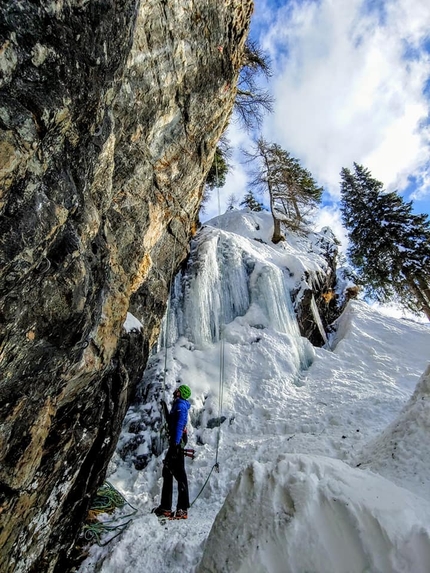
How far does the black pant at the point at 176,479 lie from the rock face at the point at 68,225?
3.34 ft

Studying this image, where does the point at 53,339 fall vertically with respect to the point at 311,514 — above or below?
above

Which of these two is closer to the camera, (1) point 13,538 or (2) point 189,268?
(1) point 13,538

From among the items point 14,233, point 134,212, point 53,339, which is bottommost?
point 53,339

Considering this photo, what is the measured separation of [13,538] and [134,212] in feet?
16.2

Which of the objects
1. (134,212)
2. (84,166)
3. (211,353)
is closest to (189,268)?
(211,353)

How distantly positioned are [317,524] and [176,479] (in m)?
2.88

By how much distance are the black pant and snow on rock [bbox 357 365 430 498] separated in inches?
105

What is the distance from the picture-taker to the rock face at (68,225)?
7.59ft

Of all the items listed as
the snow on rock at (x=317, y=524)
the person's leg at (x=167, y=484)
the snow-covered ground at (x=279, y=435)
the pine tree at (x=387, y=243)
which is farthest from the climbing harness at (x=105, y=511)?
the pine tree at (x=387, y=243)

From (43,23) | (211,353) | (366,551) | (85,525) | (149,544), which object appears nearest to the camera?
(366,551)

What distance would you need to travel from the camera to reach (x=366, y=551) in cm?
207

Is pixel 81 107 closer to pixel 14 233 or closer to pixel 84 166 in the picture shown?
pixel 84 166

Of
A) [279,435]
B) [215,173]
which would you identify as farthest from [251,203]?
[279,435]

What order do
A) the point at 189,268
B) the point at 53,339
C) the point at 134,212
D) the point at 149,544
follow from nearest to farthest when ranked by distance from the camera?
the point at 53,339
the point at 149,544
the point at 134,212
the point at 189,268
